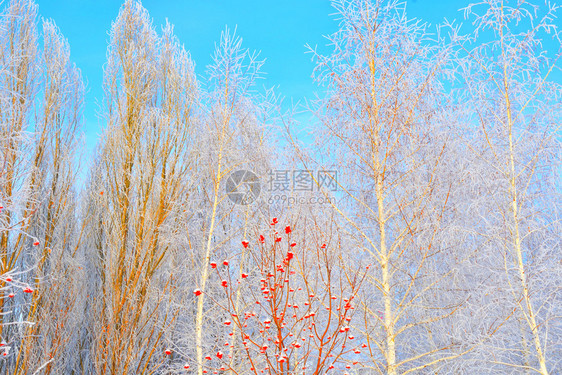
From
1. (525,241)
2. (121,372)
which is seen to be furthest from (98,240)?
(525,241)

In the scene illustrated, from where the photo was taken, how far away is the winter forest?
571cm

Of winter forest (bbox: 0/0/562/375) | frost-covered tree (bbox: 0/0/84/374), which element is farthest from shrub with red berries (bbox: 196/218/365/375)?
frost-covered tree (bbox: 0/0/84/374)

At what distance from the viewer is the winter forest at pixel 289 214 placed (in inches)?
225

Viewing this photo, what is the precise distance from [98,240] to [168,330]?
105 inches

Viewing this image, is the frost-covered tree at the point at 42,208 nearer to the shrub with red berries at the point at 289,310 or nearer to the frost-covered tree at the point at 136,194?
the frost-covered tree at the point at 136,194

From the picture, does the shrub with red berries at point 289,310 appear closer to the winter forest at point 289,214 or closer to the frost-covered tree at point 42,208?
the winter forest at point 289,214

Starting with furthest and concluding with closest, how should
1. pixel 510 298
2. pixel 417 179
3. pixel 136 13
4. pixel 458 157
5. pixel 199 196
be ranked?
pixel 136 13, pixel 199 196, pixel 458 157, pixel 417 179, pixel 510 298

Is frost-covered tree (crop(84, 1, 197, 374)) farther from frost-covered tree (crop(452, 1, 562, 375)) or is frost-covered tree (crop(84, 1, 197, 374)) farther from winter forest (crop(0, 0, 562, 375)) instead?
frost-covered tree (crop(452, 1, 562, 375))

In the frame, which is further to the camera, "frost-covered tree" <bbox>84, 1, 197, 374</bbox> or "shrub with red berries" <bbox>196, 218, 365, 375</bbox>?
"frost-covered tree" <bbox>84, 1, 197, 374</bbox>

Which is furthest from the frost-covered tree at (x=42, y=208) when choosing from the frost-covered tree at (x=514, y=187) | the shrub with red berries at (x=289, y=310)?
the frost-covered tree at (x=514, y=187)

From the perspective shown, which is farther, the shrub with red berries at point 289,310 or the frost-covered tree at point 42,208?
the frost-covered tree at point 42,208

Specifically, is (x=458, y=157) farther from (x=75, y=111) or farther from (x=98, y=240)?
(x=75, y=111)

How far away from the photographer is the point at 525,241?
24.5ft

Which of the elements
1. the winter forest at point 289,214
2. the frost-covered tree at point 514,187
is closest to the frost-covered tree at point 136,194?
the winter forest at point 289,214
